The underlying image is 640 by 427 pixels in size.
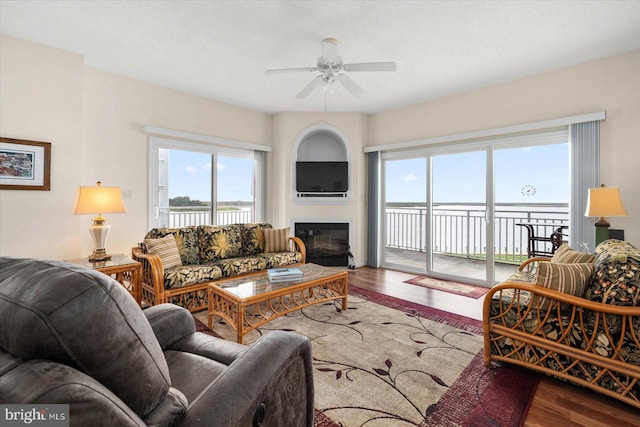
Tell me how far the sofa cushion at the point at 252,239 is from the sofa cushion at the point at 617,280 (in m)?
3.44

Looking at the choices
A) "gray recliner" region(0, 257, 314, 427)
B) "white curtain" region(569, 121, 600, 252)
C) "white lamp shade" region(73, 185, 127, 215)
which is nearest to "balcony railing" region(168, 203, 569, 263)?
"white curtain" region(569, 121, 600, 252)

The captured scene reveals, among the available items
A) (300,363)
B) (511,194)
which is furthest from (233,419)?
(511,194)

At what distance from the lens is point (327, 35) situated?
2.81 meters

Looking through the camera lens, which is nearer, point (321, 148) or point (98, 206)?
point (98, 206)

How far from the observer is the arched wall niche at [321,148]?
205 inches

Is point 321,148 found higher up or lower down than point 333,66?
lower down

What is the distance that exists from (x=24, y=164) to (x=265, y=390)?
356cm

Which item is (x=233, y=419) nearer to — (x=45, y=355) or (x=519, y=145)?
(x=45, y=355)

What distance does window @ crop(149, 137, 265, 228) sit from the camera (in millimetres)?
4199

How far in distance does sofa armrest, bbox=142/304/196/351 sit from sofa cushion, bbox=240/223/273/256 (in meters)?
2.52

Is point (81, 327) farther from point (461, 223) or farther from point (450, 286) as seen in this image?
point (461, 223)

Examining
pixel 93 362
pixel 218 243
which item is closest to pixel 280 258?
pixel 218 243

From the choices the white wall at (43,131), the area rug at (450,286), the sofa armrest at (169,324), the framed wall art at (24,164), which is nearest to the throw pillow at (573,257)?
the area rug at (450,286)

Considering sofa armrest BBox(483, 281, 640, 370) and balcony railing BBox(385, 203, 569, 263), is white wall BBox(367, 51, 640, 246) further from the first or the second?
sofa armrest BBox(483, 281, 640, 370)
